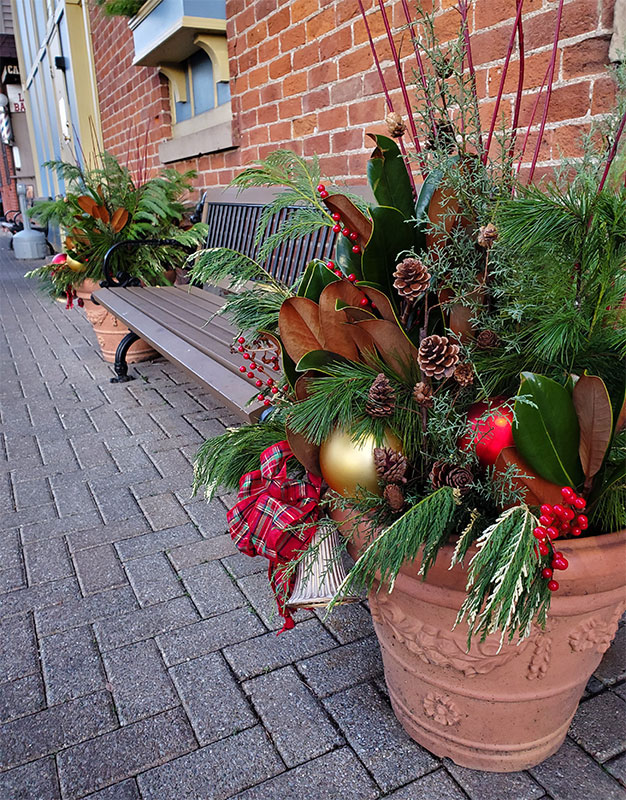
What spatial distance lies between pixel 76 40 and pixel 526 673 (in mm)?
9461

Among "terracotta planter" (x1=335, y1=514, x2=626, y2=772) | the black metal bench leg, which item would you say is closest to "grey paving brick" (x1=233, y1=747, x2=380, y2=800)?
"terracotta planter" (x1=335, y1=514, x2=626, y2=772)

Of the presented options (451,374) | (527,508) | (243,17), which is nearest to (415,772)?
(527,508)

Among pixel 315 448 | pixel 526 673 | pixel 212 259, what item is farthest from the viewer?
pixel 212 259

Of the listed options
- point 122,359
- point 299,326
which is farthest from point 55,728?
point 122,359

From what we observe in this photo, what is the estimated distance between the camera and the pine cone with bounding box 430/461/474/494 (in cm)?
121

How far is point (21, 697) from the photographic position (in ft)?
5.64

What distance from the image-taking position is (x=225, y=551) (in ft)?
7.84

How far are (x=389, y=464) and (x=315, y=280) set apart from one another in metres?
0.50

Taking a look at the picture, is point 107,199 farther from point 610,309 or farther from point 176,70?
point 610,309

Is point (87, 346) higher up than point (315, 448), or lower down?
lower down

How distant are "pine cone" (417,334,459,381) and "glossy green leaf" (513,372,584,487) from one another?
12 cm

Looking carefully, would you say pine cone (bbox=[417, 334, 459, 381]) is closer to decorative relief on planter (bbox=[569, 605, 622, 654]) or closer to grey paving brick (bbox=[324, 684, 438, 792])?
decorative relief on planter (bbox=[569, 605, 622, 654])

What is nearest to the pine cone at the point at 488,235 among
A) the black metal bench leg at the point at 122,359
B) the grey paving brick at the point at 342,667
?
the grey paving brick at the point at 342,667

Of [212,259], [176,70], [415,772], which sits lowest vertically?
[415,772]
